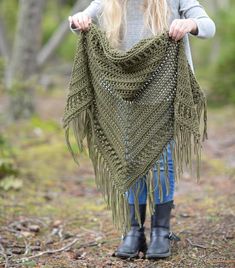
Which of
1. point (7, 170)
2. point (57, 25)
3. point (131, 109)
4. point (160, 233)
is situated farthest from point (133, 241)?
point (57, 25)

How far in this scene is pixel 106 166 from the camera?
9.74 feet

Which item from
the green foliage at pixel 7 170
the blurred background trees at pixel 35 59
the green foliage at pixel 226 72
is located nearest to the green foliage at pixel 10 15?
the blurred background trees at pixel 35 59

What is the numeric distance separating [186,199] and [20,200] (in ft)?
4.28

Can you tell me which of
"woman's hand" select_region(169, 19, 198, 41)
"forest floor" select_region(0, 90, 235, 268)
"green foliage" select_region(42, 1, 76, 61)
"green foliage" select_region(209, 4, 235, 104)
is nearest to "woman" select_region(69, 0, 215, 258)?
"woman's hand" select_region(169, 19, 198, 41)

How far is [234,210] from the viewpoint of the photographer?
3.69m

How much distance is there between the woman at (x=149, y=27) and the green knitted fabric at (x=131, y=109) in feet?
0.22

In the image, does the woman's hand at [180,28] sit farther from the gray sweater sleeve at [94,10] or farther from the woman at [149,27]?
the gray sweater sleeve at [94,10]

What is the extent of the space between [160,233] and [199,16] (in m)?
1.16

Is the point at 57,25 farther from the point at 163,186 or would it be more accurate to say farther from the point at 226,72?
the point at 163,186

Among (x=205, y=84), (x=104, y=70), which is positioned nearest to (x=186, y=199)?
(x=104, y=70)

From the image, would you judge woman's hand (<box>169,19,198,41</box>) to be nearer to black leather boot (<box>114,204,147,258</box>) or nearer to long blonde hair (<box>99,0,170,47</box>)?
long blonde hair (<box>99,0,170,47</box>)

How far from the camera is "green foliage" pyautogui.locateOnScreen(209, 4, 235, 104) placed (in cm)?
827

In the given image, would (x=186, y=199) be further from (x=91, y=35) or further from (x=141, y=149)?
(x=91, y=35)

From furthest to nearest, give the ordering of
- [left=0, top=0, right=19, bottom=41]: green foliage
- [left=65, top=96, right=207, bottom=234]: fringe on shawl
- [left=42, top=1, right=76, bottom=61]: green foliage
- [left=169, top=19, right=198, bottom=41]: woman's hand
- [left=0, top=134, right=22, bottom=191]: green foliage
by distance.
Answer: [left=42, top=1, right=76, bottom=61]: green foliage → [left=0, top=0, right=19, bottom=41]: green foliage → [left=0, top=134, right=22, bottom=191]: green foliage → [left=65, top=96, right=207, bottom=234]: fringe on shawl → [left=169, top=19, right=198, bottom=41]: woman's hand
